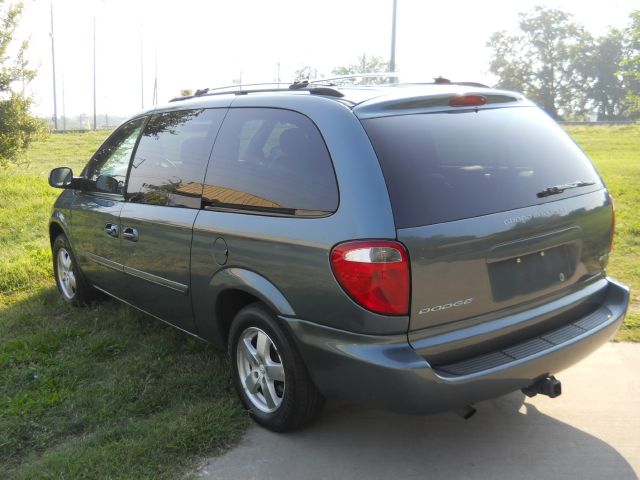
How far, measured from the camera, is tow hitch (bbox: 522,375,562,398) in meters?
3.11

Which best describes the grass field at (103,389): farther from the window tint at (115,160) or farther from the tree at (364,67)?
the tree at (364,67)

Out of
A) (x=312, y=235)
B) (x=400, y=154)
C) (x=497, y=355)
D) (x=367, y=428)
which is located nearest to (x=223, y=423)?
(x=367, y=428)

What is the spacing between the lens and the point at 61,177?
17.5 ft

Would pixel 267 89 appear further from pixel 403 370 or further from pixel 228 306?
pixel 403 370

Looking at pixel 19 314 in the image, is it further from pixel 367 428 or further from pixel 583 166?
pixel 583 166

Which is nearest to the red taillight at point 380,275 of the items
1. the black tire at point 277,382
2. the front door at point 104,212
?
the black tire at point 277,382

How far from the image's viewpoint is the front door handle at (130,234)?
14.2ft

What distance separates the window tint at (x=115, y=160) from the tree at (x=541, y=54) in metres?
74.2

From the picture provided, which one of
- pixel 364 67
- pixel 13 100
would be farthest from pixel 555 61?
pixel 13 100

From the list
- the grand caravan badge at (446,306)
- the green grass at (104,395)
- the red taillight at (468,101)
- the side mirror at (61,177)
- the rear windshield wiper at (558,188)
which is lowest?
the green grass at (104,395)

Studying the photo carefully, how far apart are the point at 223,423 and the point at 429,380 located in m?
1.32

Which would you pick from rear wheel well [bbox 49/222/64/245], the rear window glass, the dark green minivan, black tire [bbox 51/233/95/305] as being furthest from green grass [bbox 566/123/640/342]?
rear wheel well [bbox 49/222/64/245]

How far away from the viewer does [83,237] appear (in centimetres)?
524

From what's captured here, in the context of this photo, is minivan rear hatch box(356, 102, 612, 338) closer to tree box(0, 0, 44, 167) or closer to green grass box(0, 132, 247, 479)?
green grass box(0, 132, 247, 479)
